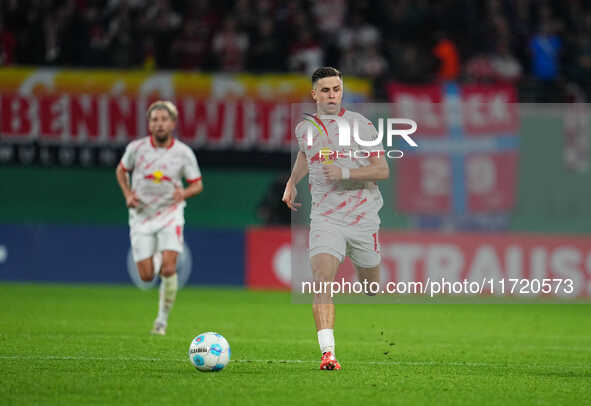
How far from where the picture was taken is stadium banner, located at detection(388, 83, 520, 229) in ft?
65.1

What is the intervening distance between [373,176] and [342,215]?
1.42 ft

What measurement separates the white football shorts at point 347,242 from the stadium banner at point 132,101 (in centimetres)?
1127

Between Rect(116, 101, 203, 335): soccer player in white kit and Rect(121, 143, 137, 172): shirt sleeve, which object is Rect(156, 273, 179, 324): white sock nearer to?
Rect(116, 101, 203, 335): soccer player in white kit

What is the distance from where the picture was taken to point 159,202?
1216 centimetres

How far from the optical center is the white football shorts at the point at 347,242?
884cm

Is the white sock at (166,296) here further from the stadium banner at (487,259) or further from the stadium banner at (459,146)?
the stadium banner at (459,146)

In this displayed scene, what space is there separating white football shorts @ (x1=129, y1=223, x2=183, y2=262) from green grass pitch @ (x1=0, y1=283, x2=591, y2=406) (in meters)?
0.84

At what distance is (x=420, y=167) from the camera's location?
20078mm

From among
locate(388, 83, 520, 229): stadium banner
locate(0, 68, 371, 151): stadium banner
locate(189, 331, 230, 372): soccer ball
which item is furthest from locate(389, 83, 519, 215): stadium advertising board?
locate(189, 331, 230, 372): soccer ball

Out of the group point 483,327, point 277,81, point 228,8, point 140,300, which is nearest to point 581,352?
point 483,327

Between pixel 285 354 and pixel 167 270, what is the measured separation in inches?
87.4

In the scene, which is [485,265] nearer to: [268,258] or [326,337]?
[268,258]

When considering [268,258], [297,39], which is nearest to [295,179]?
[268,258]

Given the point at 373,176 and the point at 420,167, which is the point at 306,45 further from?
the point at 373,176
